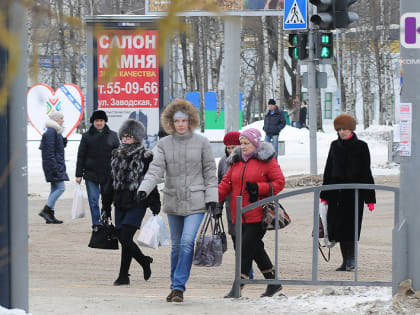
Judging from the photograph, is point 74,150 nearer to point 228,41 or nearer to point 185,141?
point 228,41

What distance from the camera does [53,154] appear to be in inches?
517

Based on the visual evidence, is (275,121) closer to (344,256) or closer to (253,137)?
(344,256)

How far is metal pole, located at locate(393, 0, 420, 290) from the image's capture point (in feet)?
21.1

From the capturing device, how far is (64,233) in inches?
489

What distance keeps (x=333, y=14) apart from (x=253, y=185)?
8.23m

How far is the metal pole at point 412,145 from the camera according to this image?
6.43 m

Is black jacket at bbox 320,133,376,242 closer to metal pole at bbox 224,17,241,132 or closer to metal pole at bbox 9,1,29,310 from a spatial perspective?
metal pole at bbox 9,1,29,310

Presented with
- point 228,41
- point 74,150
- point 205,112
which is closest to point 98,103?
point 228,41

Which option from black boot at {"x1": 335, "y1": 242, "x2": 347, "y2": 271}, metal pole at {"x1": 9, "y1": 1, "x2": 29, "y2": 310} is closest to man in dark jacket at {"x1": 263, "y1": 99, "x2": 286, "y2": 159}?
black boot at {"x1": 335, "y1": 242, "x2": 347, "y2": 271}

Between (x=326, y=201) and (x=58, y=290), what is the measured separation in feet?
9.09

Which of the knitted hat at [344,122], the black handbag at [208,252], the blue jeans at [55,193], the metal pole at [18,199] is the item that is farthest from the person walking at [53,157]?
the metal pole at [18,199]

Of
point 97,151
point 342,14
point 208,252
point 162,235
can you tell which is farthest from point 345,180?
point 342,14

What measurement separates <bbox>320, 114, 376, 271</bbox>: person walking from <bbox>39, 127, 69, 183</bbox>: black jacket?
480 centimetres

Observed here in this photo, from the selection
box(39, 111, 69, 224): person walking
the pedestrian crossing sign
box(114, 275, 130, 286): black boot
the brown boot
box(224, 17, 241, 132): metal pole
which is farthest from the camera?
box(224, 17, 241, 132): metal pole
